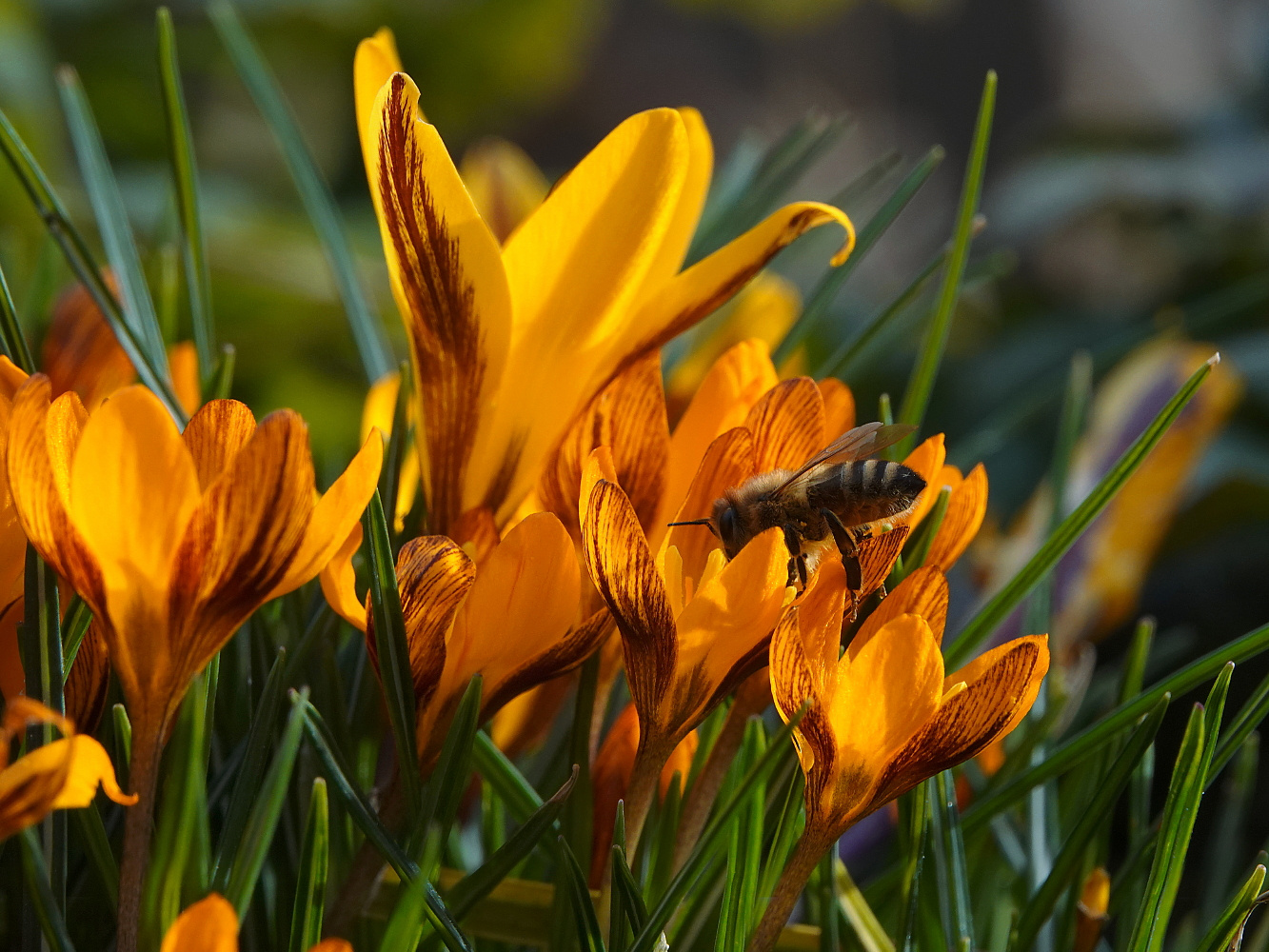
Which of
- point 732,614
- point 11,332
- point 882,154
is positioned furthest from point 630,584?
point 882,154

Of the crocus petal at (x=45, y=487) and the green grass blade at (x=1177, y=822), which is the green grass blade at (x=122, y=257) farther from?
the green grass blade at (x=1177, y=822)

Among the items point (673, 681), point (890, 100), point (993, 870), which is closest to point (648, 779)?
point (673, 681)

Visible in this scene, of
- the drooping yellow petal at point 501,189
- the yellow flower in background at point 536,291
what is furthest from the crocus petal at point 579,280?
the drooping yellow petal at point 501,189

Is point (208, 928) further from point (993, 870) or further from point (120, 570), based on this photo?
point (993, 870)

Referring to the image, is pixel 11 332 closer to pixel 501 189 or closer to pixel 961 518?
pixel 961 518

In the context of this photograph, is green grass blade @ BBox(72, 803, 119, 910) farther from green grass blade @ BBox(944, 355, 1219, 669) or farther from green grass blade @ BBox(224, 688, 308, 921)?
green grass blade @ BBox(944, 355, 1219, 669)

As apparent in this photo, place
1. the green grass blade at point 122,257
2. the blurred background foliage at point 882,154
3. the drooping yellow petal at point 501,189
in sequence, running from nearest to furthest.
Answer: the green grass blade at point 122,257 → the drooping yellow petal at point 501,189 → the blurred background foliage at point 882,154

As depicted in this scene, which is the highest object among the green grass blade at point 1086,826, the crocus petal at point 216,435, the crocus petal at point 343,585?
the crocus petal at point 216,435
